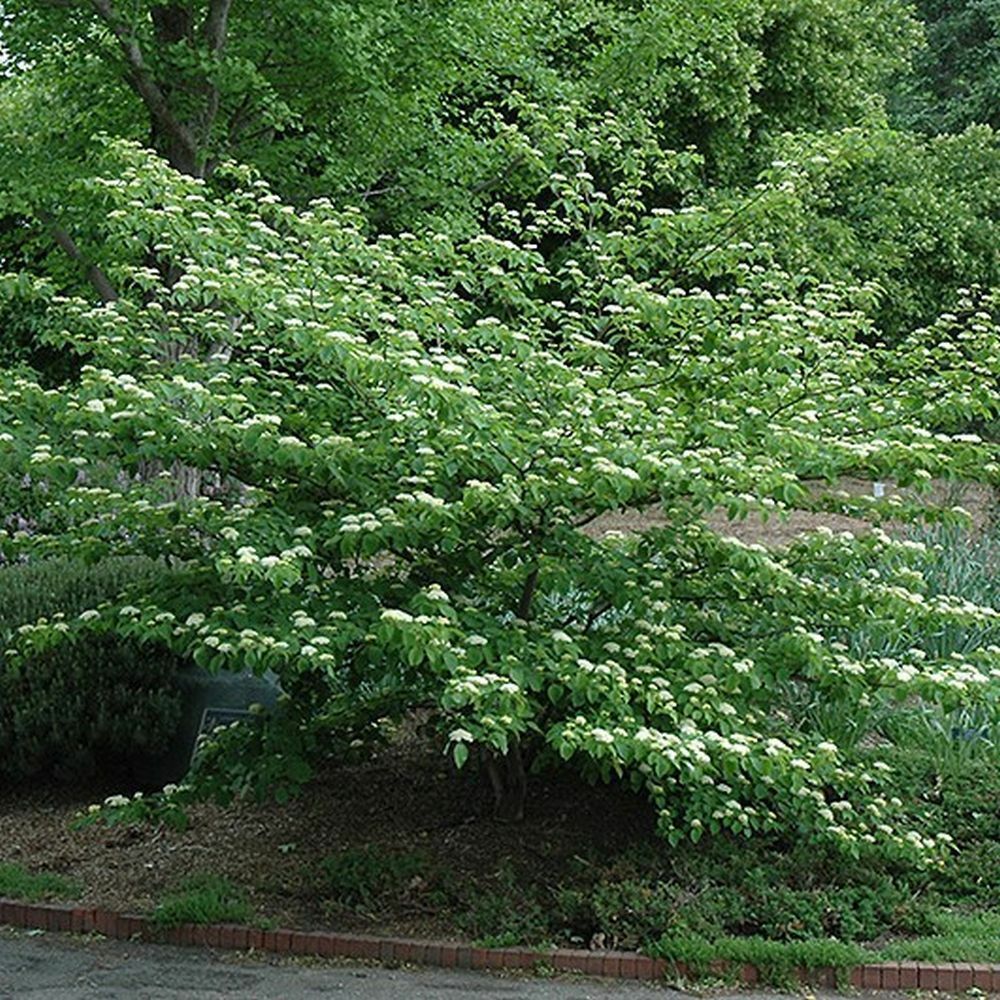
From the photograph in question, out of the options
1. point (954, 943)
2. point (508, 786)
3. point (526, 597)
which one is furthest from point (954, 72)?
point (954, 943)

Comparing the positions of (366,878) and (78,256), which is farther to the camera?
(78,256)

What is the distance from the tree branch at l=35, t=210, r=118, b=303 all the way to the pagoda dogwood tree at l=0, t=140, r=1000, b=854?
4.16 metres

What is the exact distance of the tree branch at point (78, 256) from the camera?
10781 millimetres

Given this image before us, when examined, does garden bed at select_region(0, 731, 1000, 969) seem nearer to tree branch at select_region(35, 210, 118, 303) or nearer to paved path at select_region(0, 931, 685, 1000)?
paved path at select_region(0, 931, 685, 1000)

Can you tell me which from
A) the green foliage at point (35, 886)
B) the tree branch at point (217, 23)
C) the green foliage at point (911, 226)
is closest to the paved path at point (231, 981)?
the green foliage at point (35, 886)

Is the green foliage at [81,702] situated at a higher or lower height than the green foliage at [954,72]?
lower

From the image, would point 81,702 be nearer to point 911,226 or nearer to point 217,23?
point 217,23

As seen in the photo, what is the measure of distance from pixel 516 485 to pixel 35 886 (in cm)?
314

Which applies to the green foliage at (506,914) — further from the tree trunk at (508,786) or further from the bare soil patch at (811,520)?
the bare soil patch at (811,520)

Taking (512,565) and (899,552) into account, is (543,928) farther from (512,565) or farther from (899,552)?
(899,552)

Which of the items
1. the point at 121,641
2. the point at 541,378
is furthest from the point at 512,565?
the point at 121,641

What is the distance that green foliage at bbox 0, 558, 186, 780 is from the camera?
8234 millimetres

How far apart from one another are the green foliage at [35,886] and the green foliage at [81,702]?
3.39 ft

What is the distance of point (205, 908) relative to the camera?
22.0 ft
